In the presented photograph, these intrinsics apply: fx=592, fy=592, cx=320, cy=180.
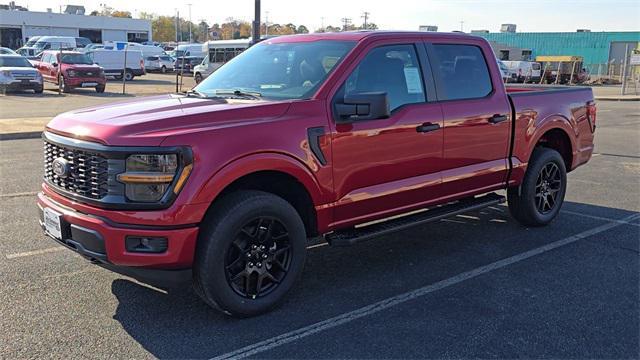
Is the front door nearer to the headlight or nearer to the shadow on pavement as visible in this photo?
the shadow on pavement

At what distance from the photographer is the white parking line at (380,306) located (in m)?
3.64

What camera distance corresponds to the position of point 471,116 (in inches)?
211

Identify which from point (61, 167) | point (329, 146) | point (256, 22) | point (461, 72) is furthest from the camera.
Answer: point (256, 22)

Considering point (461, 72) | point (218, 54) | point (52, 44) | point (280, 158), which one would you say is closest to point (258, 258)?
point (280, 158)

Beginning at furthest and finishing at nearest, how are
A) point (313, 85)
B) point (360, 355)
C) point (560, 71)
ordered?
point (560, 71), point (313, 85), point (360, 355)

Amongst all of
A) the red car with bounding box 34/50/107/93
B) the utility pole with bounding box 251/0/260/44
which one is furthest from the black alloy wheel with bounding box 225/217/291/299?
the red car with bounding box 34/50/107/93

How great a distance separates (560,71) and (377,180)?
4239cm

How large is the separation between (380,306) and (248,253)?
1.04 metres

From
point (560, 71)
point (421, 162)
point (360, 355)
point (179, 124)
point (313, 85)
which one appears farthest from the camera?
point (560, 71)

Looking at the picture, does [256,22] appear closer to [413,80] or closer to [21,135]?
[21,135]

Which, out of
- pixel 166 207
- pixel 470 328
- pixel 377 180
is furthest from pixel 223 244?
pixel 470 328

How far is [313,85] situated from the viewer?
4.50m

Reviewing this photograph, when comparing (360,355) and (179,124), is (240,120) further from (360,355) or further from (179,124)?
(360,355)

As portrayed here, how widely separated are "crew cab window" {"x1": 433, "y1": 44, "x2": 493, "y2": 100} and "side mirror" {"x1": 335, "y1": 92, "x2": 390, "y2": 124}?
1.11 meters
